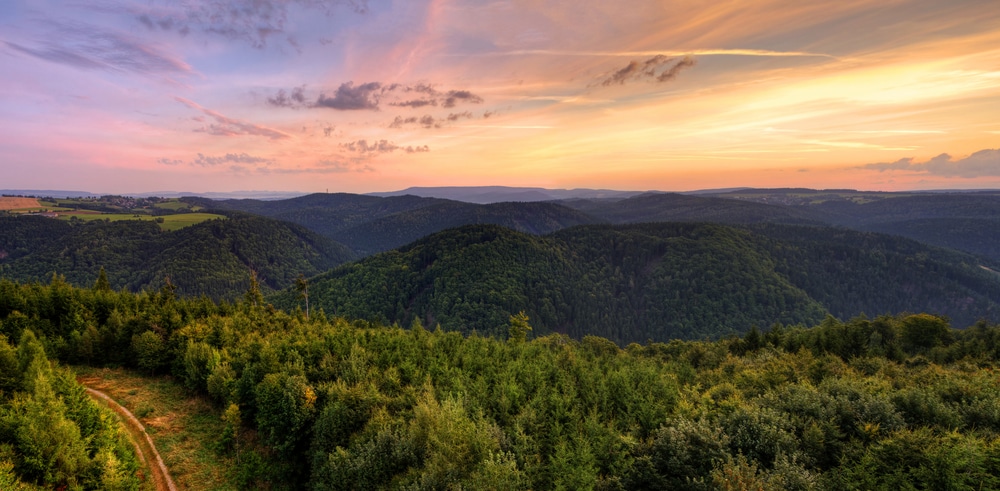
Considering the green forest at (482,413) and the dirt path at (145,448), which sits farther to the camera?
the dirt path at (145,448)

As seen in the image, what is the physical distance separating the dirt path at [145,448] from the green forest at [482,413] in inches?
168

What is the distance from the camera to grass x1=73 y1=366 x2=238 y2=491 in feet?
106

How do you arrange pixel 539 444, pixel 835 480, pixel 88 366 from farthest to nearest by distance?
pixel 88 366 < pixel 539 444 < pixel 835 480

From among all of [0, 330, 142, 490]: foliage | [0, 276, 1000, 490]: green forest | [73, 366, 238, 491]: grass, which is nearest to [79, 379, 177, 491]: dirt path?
[73, 366, 238, 491]: grass

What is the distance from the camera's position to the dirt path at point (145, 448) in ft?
99.3

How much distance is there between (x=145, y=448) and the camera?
32938 millimetres

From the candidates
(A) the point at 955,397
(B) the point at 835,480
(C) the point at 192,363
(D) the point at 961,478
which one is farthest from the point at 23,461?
(A) the point at 955,397

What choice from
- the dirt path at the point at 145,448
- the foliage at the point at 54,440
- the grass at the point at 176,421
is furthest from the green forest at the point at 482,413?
the dirt path at the point at 145,448

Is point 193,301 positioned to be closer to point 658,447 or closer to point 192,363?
point 192,363

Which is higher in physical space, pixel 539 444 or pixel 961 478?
pixel 961 478

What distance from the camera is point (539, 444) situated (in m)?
30.9

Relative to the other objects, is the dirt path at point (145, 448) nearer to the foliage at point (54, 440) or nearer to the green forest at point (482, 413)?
the foliage at point (54, 440)

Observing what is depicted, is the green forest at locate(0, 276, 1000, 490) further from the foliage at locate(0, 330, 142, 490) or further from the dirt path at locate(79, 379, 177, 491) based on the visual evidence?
the dirt path at locate(79, 379, 177, 491)

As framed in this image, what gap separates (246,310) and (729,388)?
3308 inches
